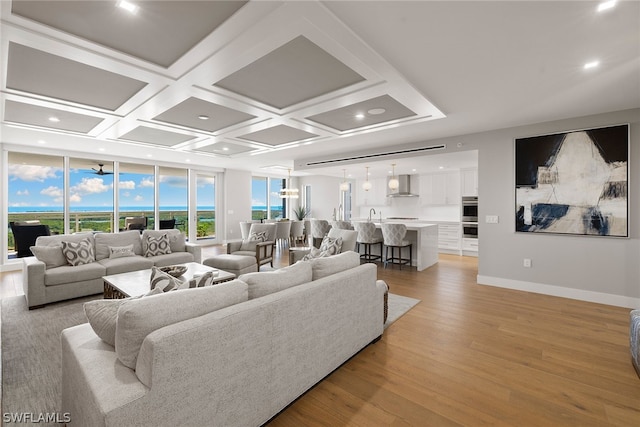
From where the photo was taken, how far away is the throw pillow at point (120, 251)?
4.75 metres

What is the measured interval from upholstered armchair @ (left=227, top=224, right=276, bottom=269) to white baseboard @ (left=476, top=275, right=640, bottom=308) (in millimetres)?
3885

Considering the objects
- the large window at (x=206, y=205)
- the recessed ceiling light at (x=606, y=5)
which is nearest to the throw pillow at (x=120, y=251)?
the large window at (x=206, y=205)

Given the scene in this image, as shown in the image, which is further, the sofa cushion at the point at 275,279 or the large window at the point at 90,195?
the large window at the point at 90,195

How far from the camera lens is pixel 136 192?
797 cm

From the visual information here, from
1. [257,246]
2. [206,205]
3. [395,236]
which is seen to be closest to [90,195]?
[206,205]

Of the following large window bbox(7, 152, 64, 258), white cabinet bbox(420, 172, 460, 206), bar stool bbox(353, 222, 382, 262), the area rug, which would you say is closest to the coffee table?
the area rug

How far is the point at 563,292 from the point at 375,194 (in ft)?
19.9

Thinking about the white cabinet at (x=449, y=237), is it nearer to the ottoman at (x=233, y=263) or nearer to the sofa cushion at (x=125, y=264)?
the ottoman at (x=233, y=263)

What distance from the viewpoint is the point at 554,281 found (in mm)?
4371

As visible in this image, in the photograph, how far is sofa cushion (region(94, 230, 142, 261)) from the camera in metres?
4.72

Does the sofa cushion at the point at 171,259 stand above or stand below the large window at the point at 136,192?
below

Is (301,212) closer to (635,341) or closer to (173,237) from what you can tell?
(173,237)

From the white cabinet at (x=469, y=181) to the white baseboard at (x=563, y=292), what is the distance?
10.3 ft

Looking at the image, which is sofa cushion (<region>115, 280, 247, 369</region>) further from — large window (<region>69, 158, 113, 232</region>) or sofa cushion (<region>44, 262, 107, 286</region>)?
large window (<region>69, 158, 113, 232</region>)
